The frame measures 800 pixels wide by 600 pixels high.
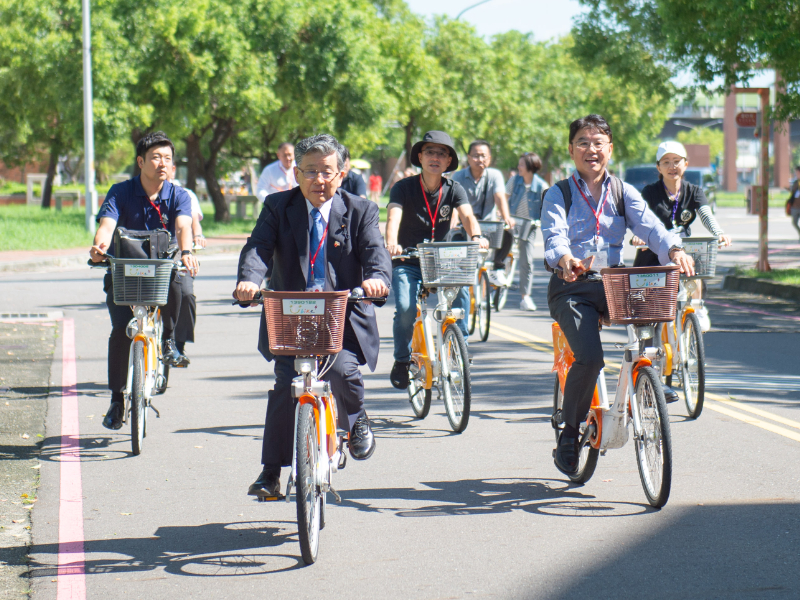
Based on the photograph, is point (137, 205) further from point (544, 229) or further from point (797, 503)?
point (797, 503)

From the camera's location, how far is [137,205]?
730 cm

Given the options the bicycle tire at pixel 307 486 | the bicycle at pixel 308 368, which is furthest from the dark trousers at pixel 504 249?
the bicycle tire at pixel 307 486

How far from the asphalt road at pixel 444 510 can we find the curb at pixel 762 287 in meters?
6.66

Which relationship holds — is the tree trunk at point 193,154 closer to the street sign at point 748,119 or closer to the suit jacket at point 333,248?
the street sign at point 748,119

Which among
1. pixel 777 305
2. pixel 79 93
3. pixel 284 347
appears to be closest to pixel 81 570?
pixel 284 347

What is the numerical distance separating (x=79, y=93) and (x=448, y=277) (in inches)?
948

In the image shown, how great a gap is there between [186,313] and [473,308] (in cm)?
405

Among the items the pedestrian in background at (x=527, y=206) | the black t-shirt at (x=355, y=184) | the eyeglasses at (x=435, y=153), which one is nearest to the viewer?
the eyeglasses at (x=435, y=153)

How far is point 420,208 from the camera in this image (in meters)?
7.88

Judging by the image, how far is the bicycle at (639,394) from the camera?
5078 millimetres

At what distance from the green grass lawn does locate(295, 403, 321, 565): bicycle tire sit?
497 inches

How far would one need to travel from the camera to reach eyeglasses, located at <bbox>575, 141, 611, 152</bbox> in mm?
5559

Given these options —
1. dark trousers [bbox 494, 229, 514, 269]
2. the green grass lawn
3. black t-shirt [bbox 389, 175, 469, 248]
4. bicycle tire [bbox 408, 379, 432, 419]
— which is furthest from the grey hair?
the green grass lawn

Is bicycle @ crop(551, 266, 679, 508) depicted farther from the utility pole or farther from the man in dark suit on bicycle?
the utility pole
